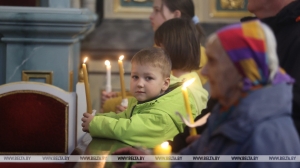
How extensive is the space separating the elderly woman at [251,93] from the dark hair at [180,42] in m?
1.62

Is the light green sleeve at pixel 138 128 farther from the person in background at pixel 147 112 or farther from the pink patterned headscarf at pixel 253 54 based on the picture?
the pink patterned headscarf at pixel 253 54

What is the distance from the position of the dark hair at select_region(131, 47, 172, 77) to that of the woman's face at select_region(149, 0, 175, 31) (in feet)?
5.13

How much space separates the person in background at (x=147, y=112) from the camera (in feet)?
8.44

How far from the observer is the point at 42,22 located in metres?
4.05

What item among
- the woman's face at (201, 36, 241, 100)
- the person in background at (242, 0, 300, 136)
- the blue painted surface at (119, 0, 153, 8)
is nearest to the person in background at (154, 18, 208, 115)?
the person in background at (242, 0, 300, 136)

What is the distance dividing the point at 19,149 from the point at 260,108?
6.31 feet

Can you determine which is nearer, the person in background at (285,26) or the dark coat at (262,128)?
the dark coat at (262,128)

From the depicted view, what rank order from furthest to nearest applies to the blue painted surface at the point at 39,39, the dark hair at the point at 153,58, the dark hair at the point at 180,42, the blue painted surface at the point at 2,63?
1. the blue painted surface at the point at 2,63
2. the blue painted surface at the point at 39,39
3. the dark hair at the point at 180,42
4. the dark hair at the point at 153,58

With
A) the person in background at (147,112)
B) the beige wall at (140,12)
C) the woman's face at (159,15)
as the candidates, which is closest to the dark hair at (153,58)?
the person in background at (147,112)

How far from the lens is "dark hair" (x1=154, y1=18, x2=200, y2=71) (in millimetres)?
3184

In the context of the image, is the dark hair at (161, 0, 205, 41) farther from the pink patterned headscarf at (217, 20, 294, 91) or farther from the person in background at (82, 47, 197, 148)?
the pink patterned headscarf at (217, 20, 294, 91)

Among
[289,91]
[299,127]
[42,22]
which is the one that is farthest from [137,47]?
[289,91]

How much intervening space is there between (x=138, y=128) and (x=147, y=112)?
3.6 inches

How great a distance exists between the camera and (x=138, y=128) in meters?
2.57
